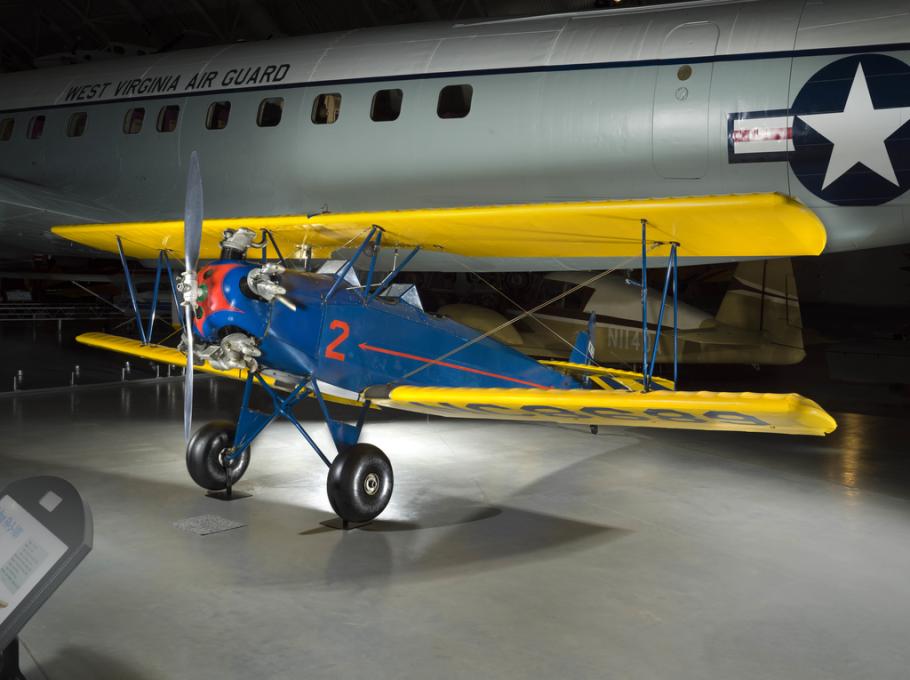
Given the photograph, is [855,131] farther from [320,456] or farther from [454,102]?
[320,456]

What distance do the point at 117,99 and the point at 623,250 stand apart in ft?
23.5

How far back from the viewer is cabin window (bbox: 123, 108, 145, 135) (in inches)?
386

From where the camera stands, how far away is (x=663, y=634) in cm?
356

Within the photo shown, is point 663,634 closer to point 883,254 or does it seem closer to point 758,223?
point 758,223

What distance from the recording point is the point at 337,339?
5.41m

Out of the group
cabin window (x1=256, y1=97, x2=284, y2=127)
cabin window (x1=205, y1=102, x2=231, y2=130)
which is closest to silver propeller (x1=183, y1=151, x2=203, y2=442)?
cabin window (x1=256, y1=97, x2=284, y2=127)

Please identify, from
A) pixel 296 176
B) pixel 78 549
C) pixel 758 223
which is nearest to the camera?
pixel 78 549

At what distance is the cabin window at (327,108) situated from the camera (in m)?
8.46

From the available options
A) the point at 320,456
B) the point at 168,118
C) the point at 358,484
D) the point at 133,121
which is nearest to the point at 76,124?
the point at 133,121

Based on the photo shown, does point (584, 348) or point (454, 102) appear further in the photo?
point (584, 348)

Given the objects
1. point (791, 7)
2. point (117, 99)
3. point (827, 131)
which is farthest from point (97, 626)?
point (117, 99)

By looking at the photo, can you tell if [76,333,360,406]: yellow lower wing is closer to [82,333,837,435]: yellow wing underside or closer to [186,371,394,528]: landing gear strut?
[186,371,394,528]: landing gear strut

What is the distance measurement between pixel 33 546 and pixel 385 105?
6.72 m

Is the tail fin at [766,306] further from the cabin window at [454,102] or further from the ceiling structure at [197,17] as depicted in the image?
the ceiling structure at [197,17]
